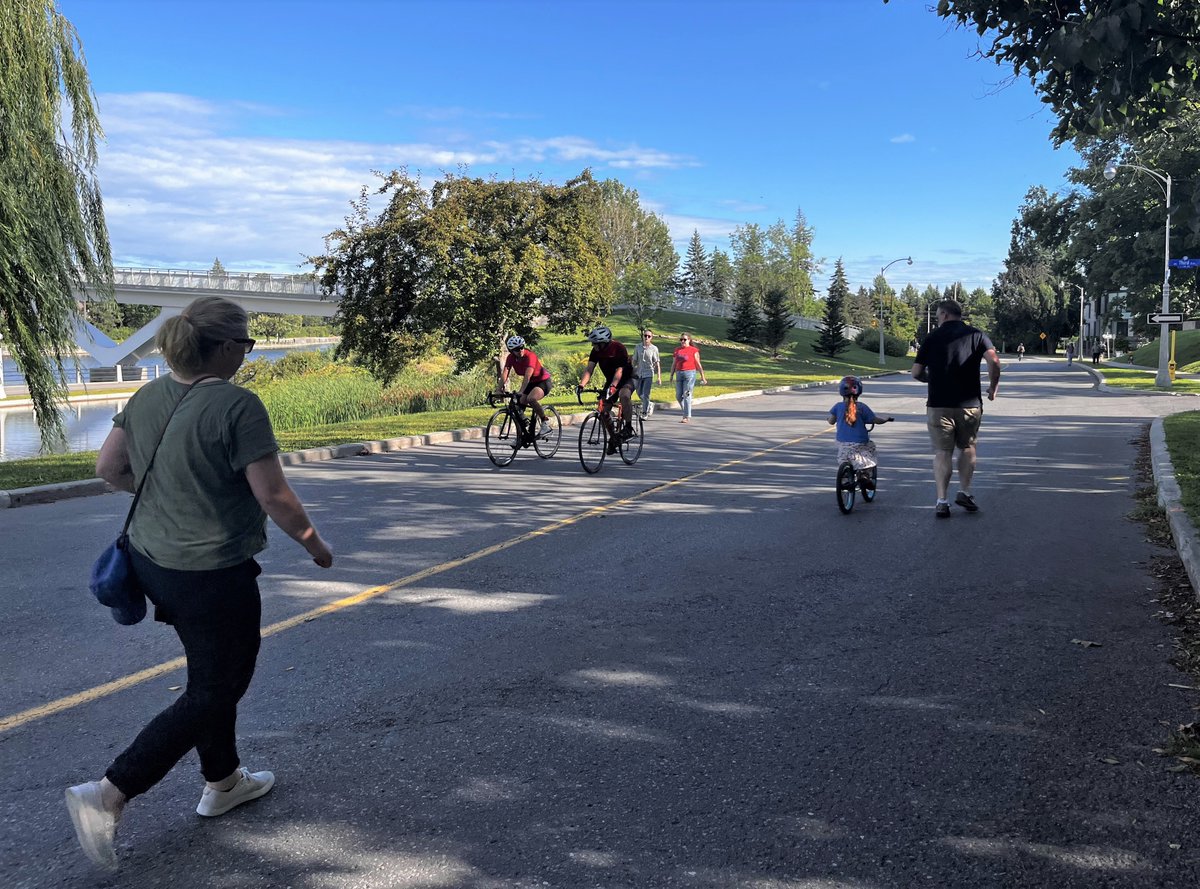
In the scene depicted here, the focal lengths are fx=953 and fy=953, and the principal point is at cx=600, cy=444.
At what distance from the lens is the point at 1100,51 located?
5305mm

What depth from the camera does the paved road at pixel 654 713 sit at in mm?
3137

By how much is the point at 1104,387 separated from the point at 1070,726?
33.8 meters

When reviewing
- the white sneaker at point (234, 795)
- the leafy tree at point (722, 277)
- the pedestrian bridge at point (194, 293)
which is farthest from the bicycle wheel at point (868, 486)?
the leafy tree at point (722, 277)

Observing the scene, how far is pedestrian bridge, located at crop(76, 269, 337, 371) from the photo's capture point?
5103 cm

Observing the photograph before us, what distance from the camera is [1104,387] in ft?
111

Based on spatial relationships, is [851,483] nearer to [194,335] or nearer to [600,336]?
[600,336]

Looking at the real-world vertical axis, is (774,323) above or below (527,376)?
above

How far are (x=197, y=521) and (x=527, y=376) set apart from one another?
10592 millimetres

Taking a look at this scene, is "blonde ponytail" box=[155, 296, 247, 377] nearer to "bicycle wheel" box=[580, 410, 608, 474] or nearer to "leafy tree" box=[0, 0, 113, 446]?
"bicycle wheel" box=[580, 410, 608, 474]

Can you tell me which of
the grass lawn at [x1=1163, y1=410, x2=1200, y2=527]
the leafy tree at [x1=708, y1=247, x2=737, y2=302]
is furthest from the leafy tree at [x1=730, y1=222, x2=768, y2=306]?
the grass lawn at [x1=1163, y1=410, x2=1200, y2=527]

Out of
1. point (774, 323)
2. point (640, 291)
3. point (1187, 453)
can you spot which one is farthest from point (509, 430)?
point (640, 291)

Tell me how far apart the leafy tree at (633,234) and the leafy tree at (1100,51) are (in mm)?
70302

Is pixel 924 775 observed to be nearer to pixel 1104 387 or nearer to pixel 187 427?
pixel 187 427

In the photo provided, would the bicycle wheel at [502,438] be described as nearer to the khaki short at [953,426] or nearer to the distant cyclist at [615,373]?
the distant cyclist at [615,373]
